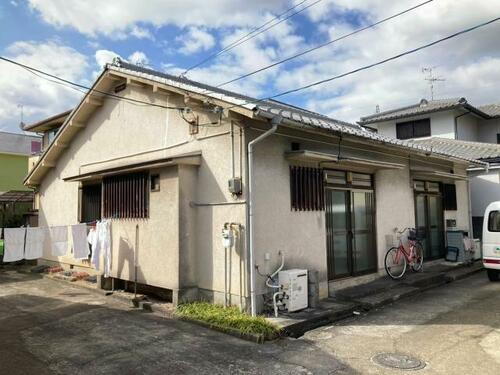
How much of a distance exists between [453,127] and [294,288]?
17.8 m

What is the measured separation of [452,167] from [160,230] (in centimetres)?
1088

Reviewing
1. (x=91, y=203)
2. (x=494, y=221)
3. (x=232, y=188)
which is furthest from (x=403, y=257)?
(x=91, y=203)

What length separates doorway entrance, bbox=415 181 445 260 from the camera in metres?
12.6

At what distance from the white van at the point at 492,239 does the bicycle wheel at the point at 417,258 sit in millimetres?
1561

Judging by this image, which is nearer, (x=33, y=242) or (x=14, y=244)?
(x=14, y=244)

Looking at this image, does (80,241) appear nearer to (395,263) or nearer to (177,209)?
(177,209)

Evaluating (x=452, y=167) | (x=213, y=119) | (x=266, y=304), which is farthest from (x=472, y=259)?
(x=213, y=119)

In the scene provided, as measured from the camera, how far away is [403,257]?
35.6 ft

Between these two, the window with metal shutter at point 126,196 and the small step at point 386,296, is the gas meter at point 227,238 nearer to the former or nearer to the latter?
the window with metal shutter at point 126,196

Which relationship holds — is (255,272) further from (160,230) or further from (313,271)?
(160,230)

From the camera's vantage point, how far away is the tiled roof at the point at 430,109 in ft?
68.7

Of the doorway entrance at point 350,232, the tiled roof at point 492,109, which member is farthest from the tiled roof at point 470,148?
the doorway entrance at point 350,232

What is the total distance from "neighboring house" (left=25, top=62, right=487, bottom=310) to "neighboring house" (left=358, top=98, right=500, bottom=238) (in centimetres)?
626

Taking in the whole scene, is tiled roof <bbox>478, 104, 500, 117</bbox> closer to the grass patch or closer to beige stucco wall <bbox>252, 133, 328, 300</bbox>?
beige stucco wall <bbox>252, 133, 328, 300</bbox>
